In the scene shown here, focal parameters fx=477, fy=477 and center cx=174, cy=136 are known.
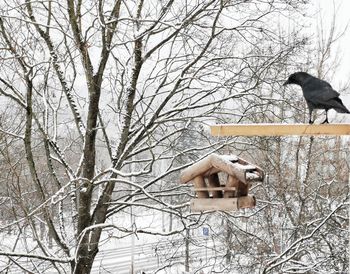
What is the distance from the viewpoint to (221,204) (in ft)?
8.45

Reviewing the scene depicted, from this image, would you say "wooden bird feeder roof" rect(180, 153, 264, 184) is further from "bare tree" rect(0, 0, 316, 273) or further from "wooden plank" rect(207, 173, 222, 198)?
"bare tree" rect(0, 0, 316, 273)

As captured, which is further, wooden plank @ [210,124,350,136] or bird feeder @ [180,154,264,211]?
bird feeder @ [180,154,264,211]

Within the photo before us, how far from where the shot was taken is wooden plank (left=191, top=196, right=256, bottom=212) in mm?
2557

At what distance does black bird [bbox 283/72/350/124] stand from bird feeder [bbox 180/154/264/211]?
46cm

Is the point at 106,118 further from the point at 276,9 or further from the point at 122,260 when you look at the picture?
the point at 122,260

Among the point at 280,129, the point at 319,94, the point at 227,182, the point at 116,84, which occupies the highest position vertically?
the point at 116,84

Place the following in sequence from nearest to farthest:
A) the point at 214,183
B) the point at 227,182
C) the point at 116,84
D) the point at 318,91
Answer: the point at 318,91 → the point at 227,182 → the point at 214,183 → the point at 116,84

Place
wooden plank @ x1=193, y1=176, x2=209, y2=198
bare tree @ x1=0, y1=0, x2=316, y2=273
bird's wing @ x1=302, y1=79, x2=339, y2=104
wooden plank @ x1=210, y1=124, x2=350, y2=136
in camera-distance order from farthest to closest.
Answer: bare tree @ x1=0, y1=0, x2=316, y2=273 < wooden plank @ x1=193, y1=176, x2=209, y2=198 < bird's wing @ x1=302, y1=79, x2=339, y2=104 < wooden plank @ x1=210, y1=124, x2=350, y2=136

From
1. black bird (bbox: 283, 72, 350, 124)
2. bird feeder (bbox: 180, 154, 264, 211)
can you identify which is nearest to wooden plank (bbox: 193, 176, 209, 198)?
bird feeder (bbox: 180, 154, 264, 211)

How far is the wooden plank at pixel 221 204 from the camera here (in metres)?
2.56

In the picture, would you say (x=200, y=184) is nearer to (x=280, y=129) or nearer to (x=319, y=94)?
(x=280, y=129)

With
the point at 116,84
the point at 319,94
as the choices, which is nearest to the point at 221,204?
the point at 319,94

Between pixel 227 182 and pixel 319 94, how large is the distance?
2.27ft

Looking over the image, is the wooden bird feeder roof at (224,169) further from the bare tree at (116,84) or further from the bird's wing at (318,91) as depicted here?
the bare tree at (116,84)
